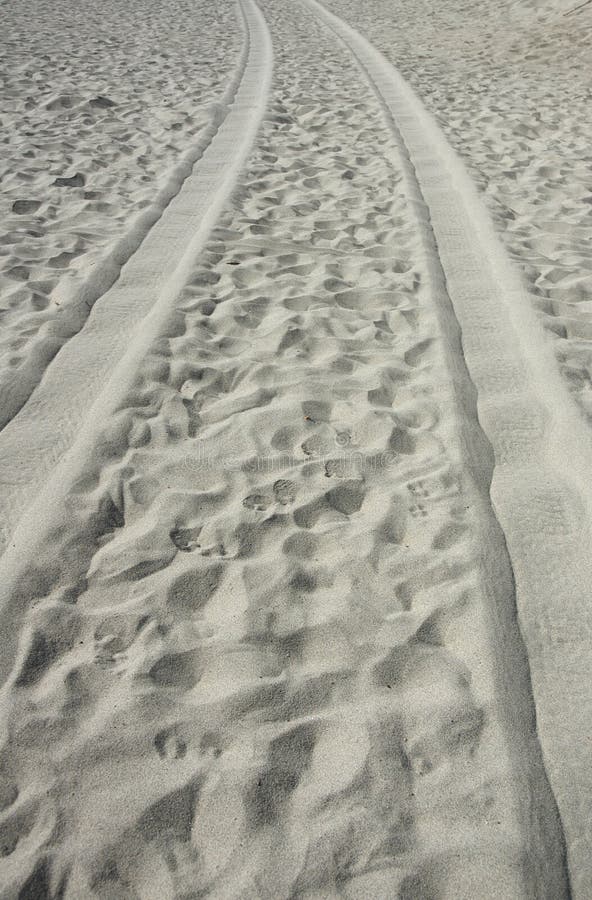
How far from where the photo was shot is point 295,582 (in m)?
2.72

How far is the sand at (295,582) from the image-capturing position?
1997 mm

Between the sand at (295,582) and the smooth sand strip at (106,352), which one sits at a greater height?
the smooth sand strip at (106,352)

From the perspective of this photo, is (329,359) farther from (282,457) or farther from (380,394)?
(282,457)

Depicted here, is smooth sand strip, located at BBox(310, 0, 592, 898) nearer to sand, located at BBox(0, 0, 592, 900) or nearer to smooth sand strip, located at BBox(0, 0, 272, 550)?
sand, located at BBox(0, 0, 592, 900)

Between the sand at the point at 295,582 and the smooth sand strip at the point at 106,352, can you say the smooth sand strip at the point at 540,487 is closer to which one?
the sand at the point at 295,582

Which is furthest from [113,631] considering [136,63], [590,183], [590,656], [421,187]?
[136,63]

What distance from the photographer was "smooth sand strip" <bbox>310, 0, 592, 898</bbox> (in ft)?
7.28

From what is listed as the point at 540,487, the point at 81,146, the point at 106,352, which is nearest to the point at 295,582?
the point at 540,487

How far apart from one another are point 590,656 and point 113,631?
168cm

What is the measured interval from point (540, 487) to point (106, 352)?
97.8 inches

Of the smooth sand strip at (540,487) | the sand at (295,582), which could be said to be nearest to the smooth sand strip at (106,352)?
the sand at (295,582)

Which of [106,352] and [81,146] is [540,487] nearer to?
[106,352]

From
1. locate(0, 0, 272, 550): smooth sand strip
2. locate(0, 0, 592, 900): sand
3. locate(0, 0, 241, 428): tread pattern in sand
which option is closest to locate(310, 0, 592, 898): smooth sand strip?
locate(0, 0, 592, 900): sand

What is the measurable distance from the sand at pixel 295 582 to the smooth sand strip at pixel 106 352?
2 cm
